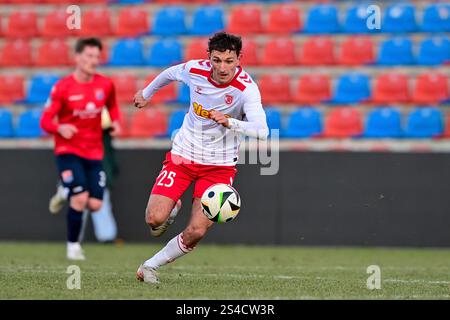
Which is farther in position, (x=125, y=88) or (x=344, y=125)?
(x=125, y=88)

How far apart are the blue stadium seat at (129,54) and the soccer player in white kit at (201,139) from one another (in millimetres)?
7629

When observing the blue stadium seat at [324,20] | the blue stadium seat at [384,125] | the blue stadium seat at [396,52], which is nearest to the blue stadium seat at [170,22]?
the blue stadium seat at [324,20]

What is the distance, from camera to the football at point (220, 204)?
792 cm

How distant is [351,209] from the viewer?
43.4 ft

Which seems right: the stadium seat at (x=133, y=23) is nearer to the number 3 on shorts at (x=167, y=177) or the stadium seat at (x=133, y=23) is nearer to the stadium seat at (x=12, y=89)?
the stadium seat at (x=12, y=89)

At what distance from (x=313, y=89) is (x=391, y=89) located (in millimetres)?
1184

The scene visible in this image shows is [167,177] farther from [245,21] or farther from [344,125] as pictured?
[245,21]

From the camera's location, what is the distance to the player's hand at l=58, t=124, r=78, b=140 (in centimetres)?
1097

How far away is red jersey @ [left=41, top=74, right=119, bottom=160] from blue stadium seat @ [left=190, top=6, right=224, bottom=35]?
16.2 ft

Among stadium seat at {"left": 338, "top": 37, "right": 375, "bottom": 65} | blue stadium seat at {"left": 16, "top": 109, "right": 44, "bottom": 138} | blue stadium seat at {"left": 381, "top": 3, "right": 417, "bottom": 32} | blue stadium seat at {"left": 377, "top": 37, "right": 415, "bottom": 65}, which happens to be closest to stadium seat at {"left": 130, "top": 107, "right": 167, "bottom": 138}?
blue stadium seat at {"left": 16, "top": 109, "right": 44, "bottom": 138}

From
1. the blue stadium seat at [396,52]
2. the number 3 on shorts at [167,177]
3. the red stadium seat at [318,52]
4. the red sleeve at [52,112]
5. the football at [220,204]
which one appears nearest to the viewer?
the football at [220,204]

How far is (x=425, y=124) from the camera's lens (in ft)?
48.3

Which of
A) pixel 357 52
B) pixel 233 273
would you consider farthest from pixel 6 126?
pixel 233 273
